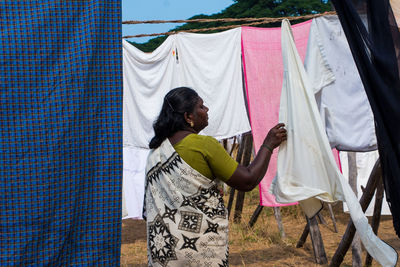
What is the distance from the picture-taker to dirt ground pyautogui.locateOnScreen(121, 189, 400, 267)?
4.90 meters

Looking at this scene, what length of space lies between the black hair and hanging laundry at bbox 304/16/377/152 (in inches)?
55.7

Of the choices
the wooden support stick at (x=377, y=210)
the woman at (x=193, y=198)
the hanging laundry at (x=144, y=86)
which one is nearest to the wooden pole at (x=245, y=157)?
the hanging laundry at (x=144, y=86)

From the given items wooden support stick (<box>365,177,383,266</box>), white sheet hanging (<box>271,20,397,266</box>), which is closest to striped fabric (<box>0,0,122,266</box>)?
white sheet hanging (<box>271,20,397,266</box>)

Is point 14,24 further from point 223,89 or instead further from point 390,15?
point 223,89

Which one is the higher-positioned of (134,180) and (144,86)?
(144,86)

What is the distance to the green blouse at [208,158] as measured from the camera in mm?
2148

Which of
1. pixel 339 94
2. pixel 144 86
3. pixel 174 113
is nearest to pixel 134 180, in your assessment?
pixel 144 86

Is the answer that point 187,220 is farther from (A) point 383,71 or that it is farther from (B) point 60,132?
(A) point 383,71

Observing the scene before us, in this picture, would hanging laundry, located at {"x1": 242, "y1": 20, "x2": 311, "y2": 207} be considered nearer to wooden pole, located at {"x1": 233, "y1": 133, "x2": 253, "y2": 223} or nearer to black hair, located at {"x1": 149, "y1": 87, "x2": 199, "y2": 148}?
wooden pole, located at {"x1": 233, "y1": 133, "x2": 253, "y2": 223}

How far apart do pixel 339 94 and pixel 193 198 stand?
6.02 feet

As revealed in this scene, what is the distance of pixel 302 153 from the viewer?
2.39 metres

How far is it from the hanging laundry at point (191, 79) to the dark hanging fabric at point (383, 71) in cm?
264

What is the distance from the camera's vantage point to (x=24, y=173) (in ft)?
5.39

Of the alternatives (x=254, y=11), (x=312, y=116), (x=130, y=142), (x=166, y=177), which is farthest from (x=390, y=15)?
(x=254, y=11)
